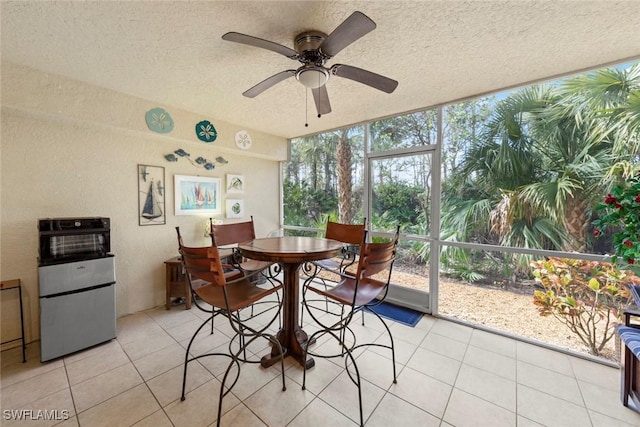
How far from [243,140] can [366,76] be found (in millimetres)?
2464

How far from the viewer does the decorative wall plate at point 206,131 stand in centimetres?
310

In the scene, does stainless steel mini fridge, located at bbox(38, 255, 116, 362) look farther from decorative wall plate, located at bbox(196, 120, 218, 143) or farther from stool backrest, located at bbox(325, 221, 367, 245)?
stool backrest, located at bbox(325, 221, 367, 245)

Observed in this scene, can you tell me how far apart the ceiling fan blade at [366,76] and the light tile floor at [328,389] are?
2206mm

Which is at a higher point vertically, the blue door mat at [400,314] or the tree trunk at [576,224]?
the tree trunk at [576,224]

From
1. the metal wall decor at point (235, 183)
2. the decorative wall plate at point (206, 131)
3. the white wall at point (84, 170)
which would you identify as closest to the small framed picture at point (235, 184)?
the metal wall decor at point (235, 183)

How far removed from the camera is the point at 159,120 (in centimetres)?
275

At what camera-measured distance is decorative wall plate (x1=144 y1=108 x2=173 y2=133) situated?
106 inches

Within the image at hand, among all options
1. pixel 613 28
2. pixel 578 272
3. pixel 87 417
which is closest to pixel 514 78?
pixel 613 28

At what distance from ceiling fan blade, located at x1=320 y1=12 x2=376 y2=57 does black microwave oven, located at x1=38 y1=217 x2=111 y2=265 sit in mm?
2597

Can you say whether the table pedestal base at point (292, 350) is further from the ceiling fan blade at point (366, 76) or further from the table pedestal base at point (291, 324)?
the ceiling fan blade at point (366, 76)

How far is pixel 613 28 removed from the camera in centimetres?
160

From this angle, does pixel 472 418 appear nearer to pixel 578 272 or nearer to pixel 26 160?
pixel 578 272

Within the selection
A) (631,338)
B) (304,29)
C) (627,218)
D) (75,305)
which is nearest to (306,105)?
(304,29)

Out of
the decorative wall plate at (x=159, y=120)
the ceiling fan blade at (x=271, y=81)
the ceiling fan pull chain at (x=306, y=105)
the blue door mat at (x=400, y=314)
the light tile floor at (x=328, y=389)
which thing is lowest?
the light tile floor at (x=328, y=389)
